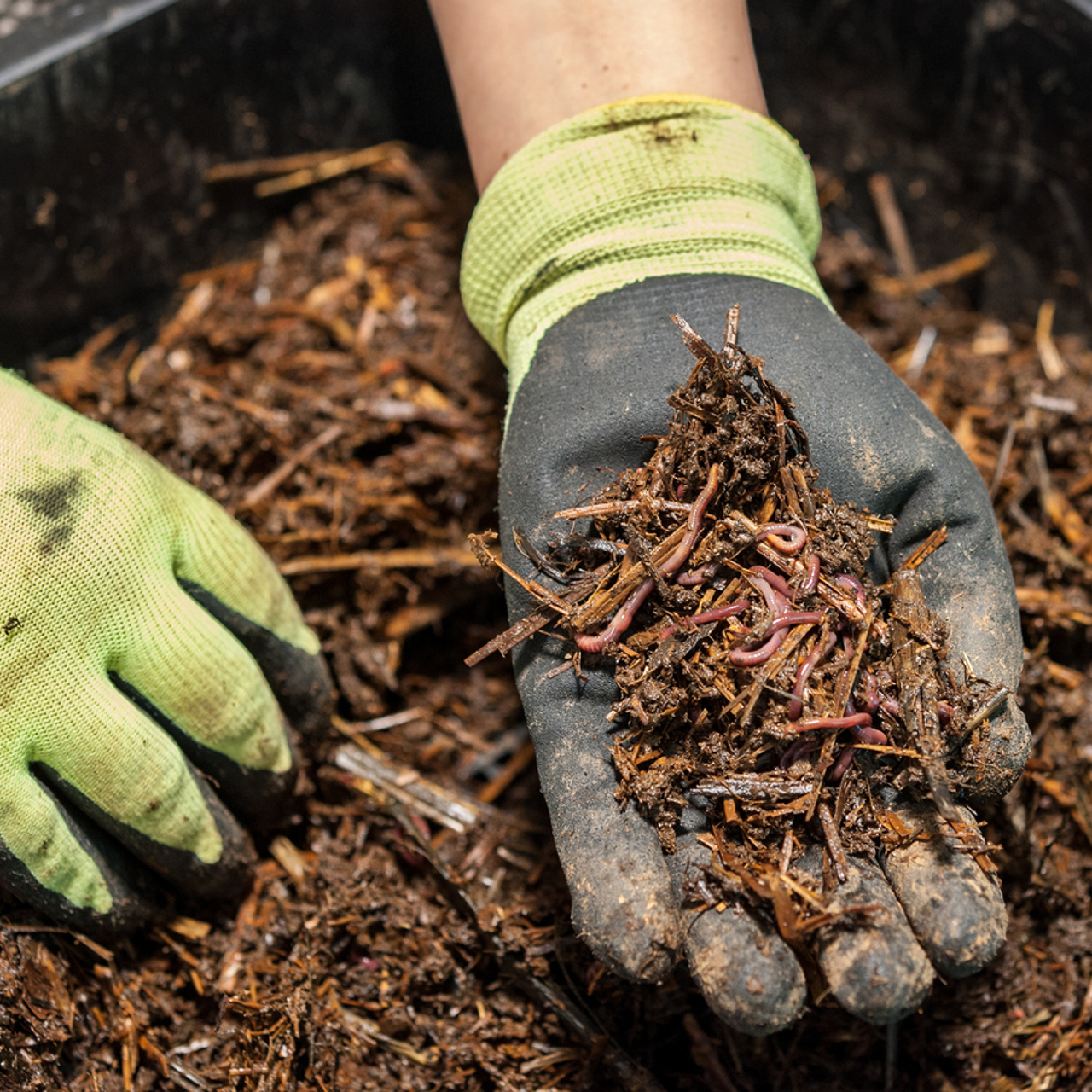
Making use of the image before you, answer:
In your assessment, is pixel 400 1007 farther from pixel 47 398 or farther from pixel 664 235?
pixel 664 235

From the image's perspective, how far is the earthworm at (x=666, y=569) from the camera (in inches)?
85.4

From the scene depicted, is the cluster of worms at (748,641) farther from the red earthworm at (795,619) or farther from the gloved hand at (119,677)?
the gloved hand at (119,677)

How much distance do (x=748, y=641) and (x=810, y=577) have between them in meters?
0.21

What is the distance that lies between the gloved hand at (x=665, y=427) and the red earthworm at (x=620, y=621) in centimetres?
12

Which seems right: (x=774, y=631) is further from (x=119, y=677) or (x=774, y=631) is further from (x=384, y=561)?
(x=119, y=677)

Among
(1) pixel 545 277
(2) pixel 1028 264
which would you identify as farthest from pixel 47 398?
(2) pixel 1028 264

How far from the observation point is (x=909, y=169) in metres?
3.99

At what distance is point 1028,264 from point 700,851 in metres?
2.85

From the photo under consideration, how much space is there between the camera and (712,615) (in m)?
2.14

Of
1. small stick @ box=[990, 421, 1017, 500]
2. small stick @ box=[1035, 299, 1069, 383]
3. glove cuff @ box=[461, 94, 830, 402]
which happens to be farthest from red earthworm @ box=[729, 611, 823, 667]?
small stick @ box=[1035, 299, 1069, 383]

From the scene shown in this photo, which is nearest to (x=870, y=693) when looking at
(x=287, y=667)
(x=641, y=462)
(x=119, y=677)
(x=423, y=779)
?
(x=641, y=462)

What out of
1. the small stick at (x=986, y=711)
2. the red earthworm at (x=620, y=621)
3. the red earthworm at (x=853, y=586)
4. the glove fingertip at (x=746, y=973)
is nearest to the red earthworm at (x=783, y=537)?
the red earthworm at (x=853, y=586)

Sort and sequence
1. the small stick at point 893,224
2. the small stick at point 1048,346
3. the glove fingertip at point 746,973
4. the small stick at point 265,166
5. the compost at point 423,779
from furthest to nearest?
the small stick at point 893,224, the small stick at point 265,166, the small stick at point 1048,346, the compost at point 423,779, the glove fingertip at point 746,973

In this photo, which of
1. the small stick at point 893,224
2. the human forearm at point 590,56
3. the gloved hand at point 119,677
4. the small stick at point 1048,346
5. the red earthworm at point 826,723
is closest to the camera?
the red earthworm at point 826,723
